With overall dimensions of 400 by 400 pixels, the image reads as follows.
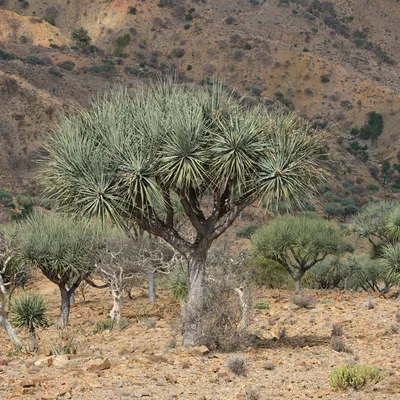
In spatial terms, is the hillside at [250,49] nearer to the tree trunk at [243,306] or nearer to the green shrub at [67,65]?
the green shrub at [67,65]

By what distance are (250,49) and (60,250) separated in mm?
76980

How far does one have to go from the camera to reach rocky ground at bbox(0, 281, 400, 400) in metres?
7.98

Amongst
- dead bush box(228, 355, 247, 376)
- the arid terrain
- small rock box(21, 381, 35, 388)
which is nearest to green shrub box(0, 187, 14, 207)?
the arid terrain

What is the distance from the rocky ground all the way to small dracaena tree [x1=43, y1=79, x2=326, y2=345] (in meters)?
1.68

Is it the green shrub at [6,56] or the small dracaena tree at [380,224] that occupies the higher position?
the small dracaena tree at [380,224]

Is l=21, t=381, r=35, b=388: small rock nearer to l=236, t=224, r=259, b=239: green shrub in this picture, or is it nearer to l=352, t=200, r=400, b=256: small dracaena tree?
l=352, t=200, r=400, b=256: small dracaena tree

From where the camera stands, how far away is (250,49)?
92.1 meters

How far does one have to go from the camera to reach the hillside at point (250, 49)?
82375 millimetres

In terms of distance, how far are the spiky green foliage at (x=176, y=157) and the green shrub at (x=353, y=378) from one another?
3.61 meters

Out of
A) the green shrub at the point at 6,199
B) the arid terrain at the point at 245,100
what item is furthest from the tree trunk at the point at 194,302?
the green shrub at the point at 6,199

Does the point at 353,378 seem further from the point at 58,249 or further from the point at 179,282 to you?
the point at 179,282

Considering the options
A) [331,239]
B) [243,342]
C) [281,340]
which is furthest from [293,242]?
[243,342]

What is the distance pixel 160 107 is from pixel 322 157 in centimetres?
346

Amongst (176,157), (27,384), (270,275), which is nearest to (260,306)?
(176,157)
